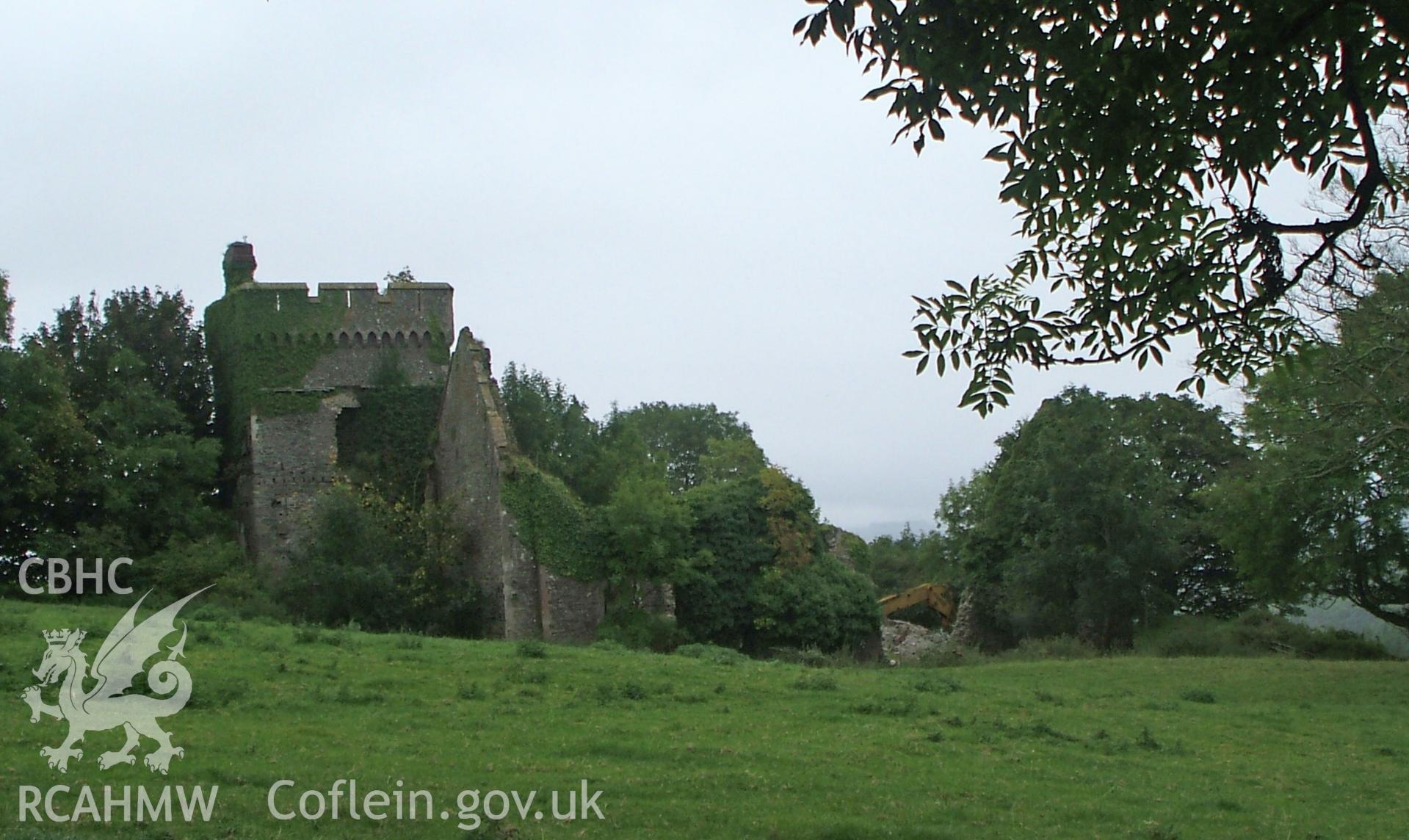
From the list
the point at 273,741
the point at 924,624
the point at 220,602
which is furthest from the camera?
the point at 924,624

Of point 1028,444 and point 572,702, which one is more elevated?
point 1028,444

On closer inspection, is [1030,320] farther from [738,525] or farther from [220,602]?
[738,525]

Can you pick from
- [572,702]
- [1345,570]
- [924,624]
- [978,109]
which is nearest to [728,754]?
[572,702]

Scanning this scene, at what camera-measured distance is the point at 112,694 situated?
12.3 meters

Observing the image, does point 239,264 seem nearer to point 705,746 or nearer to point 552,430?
point 552,430

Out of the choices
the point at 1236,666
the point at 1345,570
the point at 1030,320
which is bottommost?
the point at 1236,666

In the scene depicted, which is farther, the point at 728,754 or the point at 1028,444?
the point at 1028,444

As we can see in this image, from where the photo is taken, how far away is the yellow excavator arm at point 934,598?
44031 mm

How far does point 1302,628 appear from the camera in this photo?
3344cm

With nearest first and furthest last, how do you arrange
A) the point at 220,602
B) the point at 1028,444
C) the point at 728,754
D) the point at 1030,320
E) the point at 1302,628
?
the point at 1030,320 → the point at 728,754 → the point at 220,602 → the point at 1302,628 → the point at 1028,444

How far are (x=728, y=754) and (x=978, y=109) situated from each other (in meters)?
6.71

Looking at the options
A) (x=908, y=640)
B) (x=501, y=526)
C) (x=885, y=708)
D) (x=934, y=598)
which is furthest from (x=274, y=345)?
(x=934, y=598)

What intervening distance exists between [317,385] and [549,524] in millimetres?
9367

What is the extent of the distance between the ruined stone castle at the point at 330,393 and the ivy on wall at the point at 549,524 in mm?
2753
